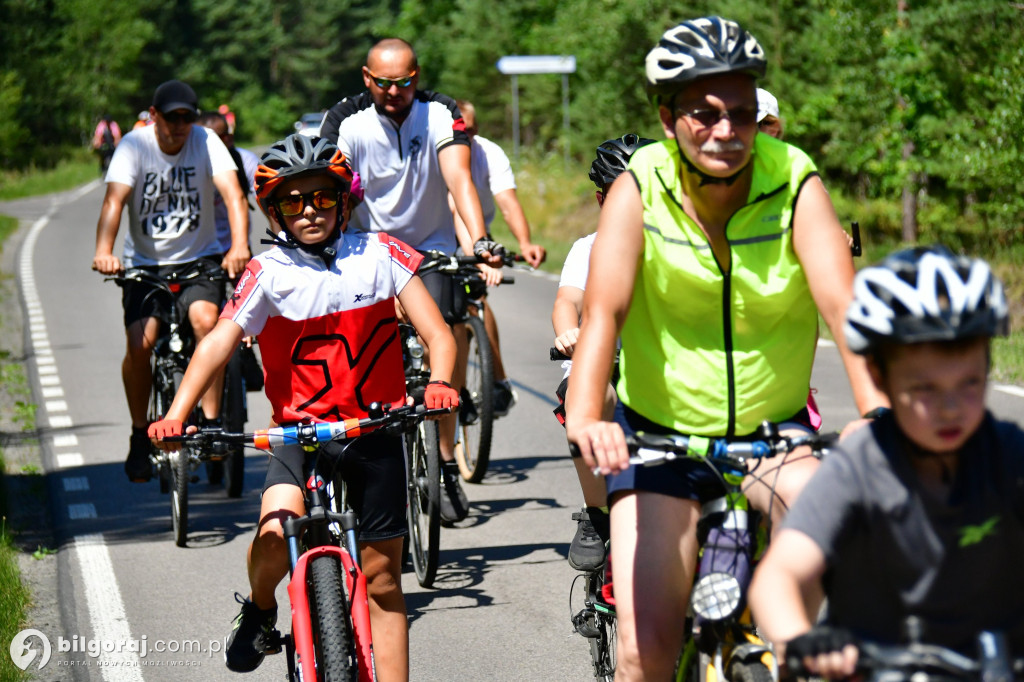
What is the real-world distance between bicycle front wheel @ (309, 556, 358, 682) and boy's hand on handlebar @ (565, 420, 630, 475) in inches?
44.1

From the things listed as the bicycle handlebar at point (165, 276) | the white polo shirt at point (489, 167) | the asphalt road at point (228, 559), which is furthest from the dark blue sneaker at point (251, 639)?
the white polo shirt at point (489, 167)

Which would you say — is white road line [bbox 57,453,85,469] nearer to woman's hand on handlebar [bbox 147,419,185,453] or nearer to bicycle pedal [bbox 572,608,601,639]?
woman's hand on handlebar [bbox 147,419,185,453]

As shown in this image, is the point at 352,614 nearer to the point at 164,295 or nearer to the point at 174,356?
the point at 174,356

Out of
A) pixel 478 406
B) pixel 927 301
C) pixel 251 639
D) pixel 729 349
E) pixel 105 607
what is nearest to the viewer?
pixel 927 301

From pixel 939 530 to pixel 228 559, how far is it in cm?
534

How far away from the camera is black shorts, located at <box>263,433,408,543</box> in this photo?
4668mm

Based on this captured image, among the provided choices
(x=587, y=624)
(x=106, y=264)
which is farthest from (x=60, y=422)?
(x=587, y=624)

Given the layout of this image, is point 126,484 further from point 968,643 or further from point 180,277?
point 968,643

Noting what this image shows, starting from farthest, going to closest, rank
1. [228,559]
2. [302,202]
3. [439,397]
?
1. [228,559]
2. [302,202]
3. [439,397]

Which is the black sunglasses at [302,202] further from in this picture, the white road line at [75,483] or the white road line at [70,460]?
the white road line at [70,460]

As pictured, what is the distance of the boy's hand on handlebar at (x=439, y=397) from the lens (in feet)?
14.7

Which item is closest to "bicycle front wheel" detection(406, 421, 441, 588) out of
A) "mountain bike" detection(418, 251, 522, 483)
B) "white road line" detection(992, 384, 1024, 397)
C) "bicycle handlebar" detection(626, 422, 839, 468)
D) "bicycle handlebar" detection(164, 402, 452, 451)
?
"mountain bike" detection(418, 251, 522, 483)

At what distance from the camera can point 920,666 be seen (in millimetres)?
2527

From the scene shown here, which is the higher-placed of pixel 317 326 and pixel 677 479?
pixel 317 326
